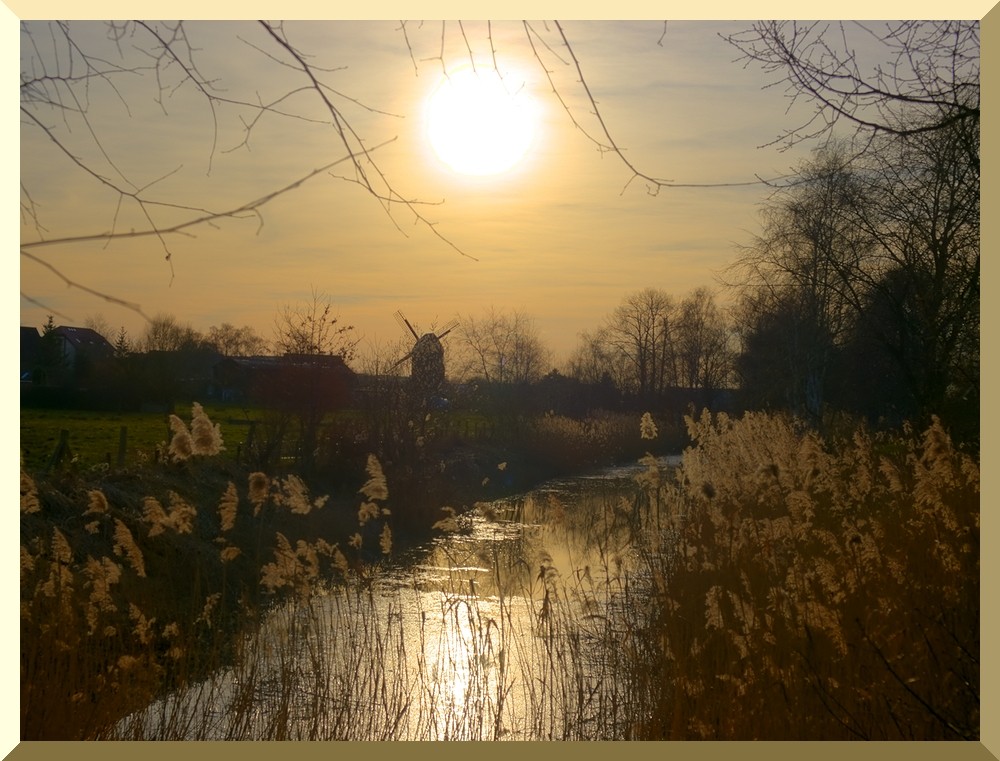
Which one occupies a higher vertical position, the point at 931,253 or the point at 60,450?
the point at 931,253

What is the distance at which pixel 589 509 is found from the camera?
40.0ft

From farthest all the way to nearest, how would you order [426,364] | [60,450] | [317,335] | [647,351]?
[647,351] < [426,364] < [317,335] < [60,450]

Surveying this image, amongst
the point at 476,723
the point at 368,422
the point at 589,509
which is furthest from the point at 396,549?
the point at 476,723

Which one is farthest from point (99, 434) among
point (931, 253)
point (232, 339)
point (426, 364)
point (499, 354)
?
point (931, 253)

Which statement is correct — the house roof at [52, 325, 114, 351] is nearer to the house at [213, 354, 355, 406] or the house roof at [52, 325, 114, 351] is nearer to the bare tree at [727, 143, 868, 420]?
the bare tree at [727, 143, 868, 420]

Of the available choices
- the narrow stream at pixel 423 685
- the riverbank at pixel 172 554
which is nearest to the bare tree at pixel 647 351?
the riverbank at pixel 172 554

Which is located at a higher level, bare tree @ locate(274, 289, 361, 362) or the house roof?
bare tree @ locate(274, 289, 361, 362)

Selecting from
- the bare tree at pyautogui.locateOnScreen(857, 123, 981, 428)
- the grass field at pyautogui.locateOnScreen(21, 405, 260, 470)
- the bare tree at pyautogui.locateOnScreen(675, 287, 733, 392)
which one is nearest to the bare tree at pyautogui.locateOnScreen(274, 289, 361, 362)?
the grass field at pyautogui.locateOnScreen(21, 405, 260, 470)

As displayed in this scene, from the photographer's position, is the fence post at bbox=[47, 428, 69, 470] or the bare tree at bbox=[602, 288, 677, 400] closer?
the fence post at bbox=[47, 428, 69, 470]

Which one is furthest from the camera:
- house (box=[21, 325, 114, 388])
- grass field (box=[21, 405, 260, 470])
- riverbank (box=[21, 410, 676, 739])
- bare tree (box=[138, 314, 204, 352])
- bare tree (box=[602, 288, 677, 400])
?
A: bare tree (box=[602, 288, 677, 400])

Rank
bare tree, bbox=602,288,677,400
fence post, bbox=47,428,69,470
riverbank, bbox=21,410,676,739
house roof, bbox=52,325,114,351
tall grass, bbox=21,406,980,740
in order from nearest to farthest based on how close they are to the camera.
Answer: tall grass, bbox=21,406,980,740
house roof, bbox=52,325,114,351
riverbank, bbox=21,410,676,739
fence post, bbox=47,428,69,470
bare tree, bbox=602,288,677,400

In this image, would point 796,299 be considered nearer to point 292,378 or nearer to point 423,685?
point 292,378

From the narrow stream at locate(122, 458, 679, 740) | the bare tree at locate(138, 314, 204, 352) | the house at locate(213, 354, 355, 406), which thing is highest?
the bare tree at locate(138, 314, 204, 352)

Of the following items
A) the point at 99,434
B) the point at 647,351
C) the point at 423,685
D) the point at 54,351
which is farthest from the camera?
the point at 647,351
